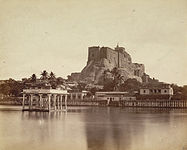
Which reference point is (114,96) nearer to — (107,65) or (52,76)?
(107,65)

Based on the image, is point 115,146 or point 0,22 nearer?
point 115,146

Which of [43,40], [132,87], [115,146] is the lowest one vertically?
[115,146]

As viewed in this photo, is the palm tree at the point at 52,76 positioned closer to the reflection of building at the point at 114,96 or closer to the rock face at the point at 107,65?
the rock face at the point at 107,65

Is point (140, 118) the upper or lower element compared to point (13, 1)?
lower

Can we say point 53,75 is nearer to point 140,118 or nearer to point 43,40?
point 43,40

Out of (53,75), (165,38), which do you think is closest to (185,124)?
(165,38)

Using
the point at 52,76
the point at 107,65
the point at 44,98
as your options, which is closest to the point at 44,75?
the point at 52,76
